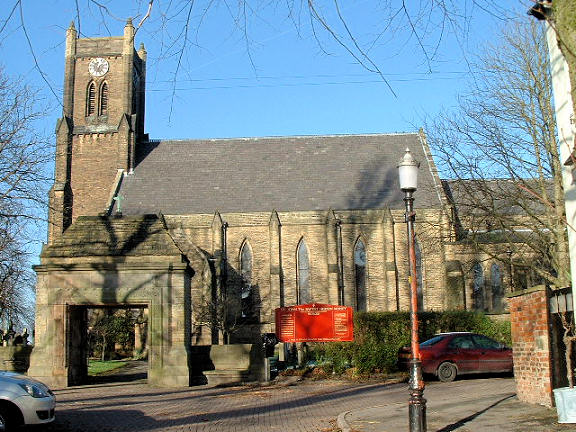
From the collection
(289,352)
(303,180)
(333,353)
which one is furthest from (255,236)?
(333,353)

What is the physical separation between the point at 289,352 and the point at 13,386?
16.4 metres

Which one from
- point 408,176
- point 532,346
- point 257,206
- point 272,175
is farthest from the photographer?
point 272,175

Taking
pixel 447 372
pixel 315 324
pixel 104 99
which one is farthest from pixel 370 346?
pixel 104 99

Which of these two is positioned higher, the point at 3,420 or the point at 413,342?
the point at 413,342

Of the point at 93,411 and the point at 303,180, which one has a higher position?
the point at 303,180

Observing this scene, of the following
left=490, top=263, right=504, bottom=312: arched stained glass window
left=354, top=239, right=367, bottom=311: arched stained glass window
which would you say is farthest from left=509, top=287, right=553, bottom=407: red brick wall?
left=490, top=263, right=504, bottom=312: arched stained glass window

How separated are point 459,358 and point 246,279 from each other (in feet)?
76.5

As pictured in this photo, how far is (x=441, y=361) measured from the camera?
19.3 meters

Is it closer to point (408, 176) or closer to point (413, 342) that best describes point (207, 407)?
point (413, 342)

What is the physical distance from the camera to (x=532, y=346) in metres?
11.7

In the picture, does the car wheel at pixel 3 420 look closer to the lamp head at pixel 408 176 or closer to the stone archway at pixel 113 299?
the lamp head at pixel 408 176

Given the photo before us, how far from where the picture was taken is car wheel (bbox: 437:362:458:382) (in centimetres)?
1922

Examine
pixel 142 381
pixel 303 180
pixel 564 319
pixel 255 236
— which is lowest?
pixel 142 381

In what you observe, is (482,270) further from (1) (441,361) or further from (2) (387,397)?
(2) (387,397)
